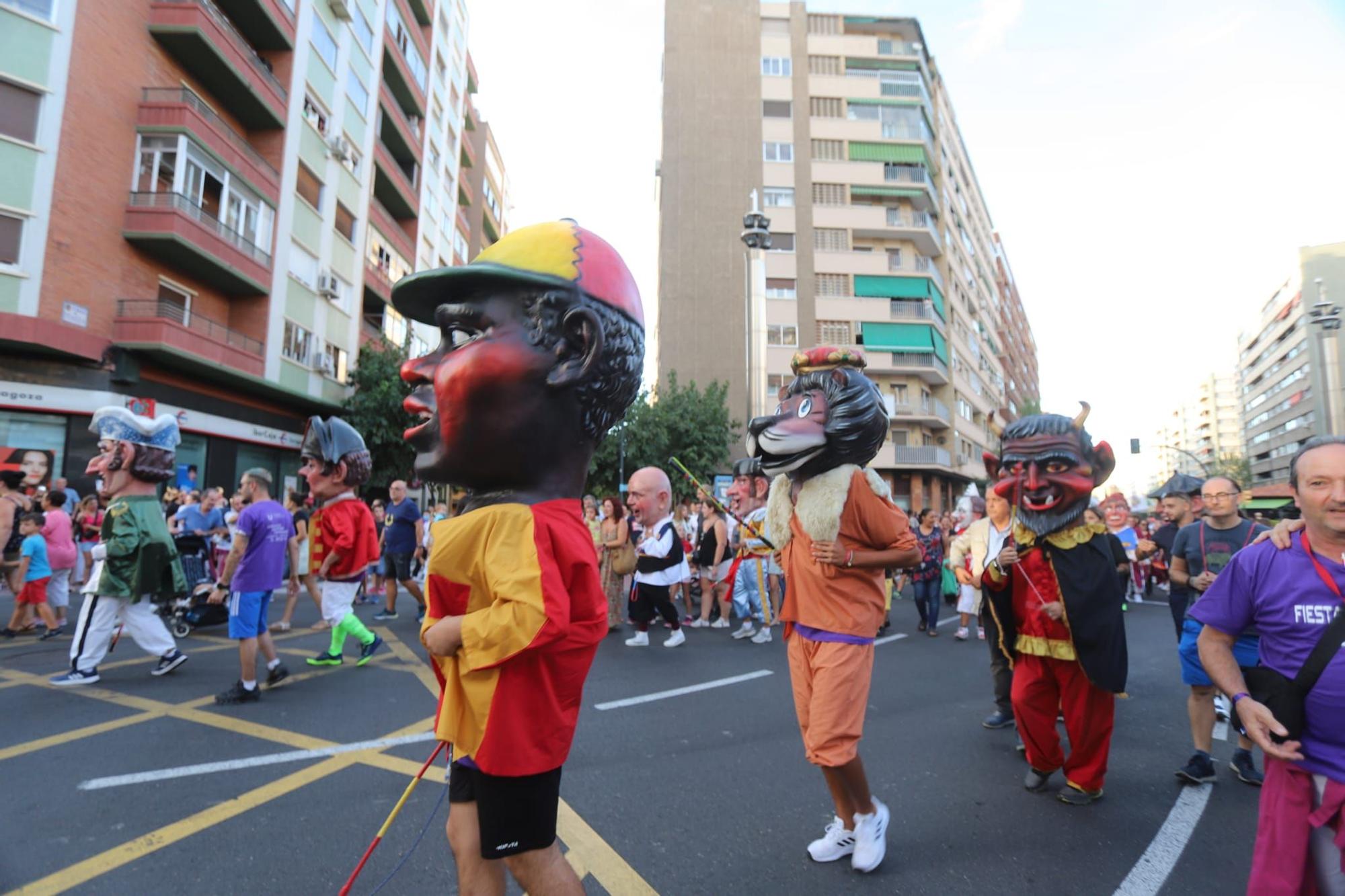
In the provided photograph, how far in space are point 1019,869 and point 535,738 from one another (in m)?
2.24

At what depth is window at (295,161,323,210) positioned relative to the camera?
19.6m

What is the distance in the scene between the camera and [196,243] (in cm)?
1534

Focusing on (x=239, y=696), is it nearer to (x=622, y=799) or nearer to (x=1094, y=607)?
(x=622, y=799)

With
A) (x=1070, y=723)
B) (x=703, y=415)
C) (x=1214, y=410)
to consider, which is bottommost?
(x=1070, y=723)

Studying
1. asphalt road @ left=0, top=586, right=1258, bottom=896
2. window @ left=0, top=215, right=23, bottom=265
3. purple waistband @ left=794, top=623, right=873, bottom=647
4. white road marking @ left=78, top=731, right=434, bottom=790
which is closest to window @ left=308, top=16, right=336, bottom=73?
window @ left=0, top=215, right=23, bottom=265

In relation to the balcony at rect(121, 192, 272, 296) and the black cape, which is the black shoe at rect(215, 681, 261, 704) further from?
the balcony at rect(121, 192, 272, 296)

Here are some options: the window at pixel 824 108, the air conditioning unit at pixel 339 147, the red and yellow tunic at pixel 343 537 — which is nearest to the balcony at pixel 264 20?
the air conditioning unit at pixel 339 147

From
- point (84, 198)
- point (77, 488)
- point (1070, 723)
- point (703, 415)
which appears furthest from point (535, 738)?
point (703, 415)

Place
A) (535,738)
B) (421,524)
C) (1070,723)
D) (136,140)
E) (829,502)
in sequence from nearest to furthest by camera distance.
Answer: (535,738)
(829,502)
(1070,723)
(421,524)
(136,140)

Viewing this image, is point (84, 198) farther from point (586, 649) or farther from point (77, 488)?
point (586, 649)

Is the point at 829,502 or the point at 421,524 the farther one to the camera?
the point at 421,524

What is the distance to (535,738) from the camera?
74.6 inches

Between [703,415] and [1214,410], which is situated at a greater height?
[1214,410]

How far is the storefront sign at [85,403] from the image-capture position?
12945 millimetres
